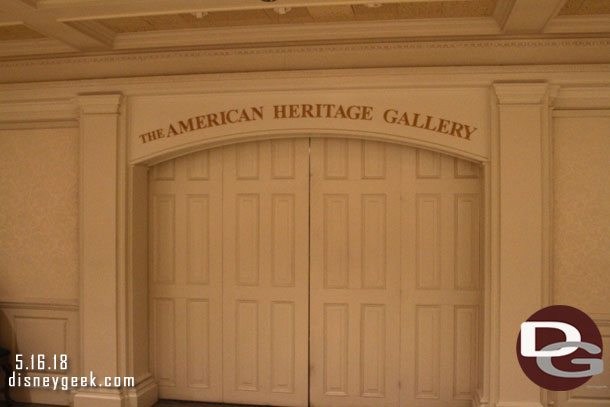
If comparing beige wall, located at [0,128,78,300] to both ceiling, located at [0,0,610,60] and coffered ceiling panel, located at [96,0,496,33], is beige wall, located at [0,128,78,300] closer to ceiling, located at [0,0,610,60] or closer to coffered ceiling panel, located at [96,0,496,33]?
ceiling, located at [0,0,610,60]

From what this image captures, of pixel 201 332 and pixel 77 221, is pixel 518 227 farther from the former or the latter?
pixel 77 221

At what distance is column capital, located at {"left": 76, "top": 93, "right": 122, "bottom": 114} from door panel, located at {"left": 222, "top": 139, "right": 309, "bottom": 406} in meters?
1.20

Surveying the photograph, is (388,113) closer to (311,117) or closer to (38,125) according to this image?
(311,117)

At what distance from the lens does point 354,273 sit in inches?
213

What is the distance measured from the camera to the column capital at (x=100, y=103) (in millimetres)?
5328

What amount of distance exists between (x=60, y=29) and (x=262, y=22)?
1.78 m

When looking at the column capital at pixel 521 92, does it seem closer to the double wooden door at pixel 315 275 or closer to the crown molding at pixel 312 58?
the crown molding at pixel 312 58

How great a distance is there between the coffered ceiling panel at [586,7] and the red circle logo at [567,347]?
8.39ft

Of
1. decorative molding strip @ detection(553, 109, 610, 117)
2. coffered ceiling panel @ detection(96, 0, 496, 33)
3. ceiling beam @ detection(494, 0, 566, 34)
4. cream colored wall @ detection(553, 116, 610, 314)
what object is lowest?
cream colored wall @ detection(553, 116, 610, 314)

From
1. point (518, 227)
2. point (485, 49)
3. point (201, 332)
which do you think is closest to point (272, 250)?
point (201, 332)

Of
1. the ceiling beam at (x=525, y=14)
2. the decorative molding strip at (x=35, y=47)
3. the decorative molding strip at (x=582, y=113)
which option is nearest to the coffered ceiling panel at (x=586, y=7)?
the ceiling beam at (x=525, y=14)

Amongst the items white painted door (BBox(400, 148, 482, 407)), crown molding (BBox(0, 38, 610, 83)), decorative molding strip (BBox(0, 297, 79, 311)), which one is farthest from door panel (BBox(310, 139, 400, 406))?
decorative molding strip (BBox(0, 297, 79, 311))

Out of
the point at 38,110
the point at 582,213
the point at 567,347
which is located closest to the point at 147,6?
the point at 38,110

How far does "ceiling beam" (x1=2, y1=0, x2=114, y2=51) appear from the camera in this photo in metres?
4.29
